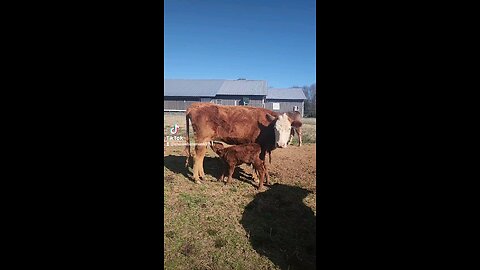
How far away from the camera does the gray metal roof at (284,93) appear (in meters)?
1.70

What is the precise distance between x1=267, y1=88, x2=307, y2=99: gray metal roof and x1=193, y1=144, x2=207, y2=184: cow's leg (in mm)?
590

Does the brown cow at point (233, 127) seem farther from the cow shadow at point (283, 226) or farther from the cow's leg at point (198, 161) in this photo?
the cow shadow at point (283, 226)

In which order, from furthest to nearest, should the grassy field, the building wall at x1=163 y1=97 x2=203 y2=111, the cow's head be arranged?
the cow's head < the building wall at x1=163 y1=97 x2=203 y2=111 < the grassy field

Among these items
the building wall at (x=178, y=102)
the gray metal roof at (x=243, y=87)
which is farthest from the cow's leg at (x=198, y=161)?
the gray metal roof at (x=243, y=87)

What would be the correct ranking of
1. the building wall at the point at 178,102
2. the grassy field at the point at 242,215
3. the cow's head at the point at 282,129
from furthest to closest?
1. the cow's head at the point at 282,129
2. the building wall at the point at 178,102
3. the grassy field at the point at 242,215

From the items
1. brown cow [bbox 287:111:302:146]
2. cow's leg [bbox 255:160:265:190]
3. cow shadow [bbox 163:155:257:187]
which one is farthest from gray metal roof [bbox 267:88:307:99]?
cow shadow [bbox 163:155:257:187]

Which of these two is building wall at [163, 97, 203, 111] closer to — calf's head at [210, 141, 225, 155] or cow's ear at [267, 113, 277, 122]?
calf's head at [210, 141, 225, 155]

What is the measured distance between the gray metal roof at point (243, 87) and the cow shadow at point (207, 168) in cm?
49

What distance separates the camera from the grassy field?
5.08 feet

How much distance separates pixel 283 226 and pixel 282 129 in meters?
0.64

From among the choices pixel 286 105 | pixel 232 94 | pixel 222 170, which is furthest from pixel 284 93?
pixel 222 170
